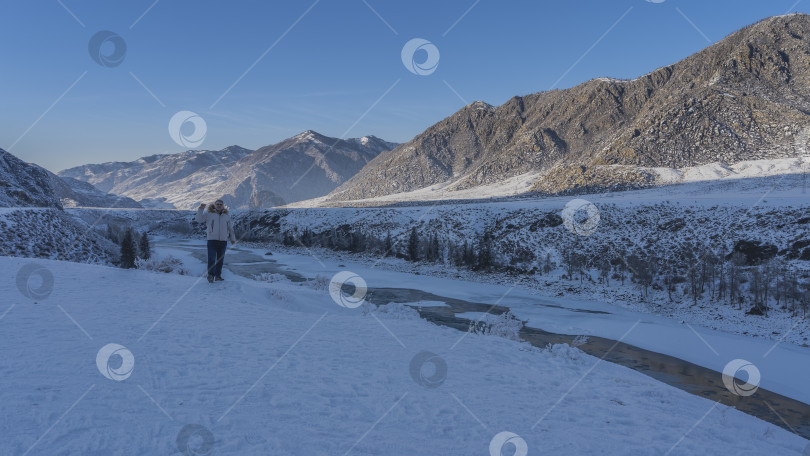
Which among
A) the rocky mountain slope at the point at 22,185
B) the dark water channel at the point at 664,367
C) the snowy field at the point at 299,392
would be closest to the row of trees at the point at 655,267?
the dark water channel at the point at 664,367

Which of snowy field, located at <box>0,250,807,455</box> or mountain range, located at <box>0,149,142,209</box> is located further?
mountain range, located at <box>0,149,142,209</box>

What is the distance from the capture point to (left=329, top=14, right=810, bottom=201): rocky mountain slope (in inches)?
3469

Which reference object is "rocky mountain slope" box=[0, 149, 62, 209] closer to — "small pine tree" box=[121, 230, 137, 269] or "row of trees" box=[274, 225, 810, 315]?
"small pine tree" box=[121, 230, 137, 269]

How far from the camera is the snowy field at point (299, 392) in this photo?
16.5 ft

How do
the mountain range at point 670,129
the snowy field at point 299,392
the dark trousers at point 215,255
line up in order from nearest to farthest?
the snowy field at point 299,392
the dark trousers at point 215,255
the mountain range at point 670,129

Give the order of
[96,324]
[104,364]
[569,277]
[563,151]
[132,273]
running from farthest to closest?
[563,151]
[569,277]
[132,273]
[96,324]
[104,364]

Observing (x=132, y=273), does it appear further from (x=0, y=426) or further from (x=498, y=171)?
(x=498, y=171)

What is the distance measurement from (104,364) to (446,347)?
708 centimetres

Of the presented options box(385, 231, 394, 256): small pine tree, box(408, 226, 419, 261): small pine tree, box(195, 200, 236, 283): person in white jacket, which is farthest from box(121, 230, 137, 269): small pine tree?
box(385, 231, 394, 256): small pine tree

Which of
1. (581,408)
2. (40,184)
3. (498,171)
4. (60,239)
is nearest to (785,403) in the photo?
(581,408)

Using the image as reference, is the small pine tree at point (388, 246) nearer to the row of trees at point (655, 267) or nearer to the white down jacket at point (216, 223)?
the row of trees at point (655, 267)

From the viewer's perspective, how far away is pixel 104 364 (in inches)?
258

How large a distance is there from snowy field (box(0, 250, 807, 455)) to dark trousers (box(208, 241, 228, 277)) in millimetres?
3294

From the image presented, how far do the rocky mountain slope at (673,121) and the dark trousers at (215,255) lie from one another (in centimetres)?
8244
